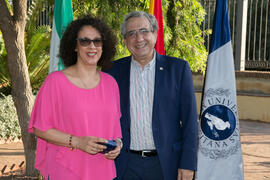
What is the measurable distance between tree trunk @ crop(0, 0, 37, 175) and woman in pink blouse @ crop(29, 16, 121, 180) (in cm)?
332

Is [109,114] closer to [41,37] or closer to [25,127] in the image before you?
[25,127]

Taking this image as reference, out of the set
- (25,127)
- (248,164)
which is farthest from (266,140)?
(25,127)

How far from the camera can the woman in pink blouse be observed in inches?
86.8

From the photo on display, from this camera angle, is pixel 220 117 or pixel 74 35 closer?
Result: pixel 74 35

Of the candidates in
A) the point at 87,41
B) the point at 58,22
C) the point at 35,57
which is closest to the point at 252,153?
the point at 58,22

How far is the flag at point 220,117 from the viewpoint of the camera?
141 inches

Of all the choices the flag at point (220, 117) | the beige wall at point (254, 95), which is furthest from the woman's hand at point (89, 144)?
the beige wall at point (254, 95)

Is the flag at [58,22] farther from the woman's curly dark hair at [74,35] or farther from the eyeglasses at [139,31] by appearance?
the woman's curly dark hair at [74,35]

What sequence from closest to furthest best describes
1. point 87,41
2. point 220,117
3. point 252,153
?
point 87,41 < point 220,117 < point 252,153

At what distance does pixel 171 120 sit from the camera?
2709 millimetres

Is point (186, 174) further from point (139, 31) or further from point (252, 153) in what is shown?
point (252, 153)

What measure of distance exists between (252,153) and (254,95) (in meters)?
4.67

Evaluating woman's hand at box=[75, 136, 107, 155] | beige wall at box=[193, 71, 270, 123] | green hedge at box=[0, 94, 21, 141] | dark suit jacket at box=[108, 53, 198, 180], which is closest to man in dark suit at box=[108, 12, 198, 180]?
dark suit jacket at box=[108, 53, 198, 180]

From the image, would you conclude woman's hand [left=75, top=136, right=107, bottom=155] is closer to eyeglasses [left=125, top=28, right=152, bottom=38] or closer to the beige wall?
eyeglasses [left=125, top=28, right=152, bottom=38]
